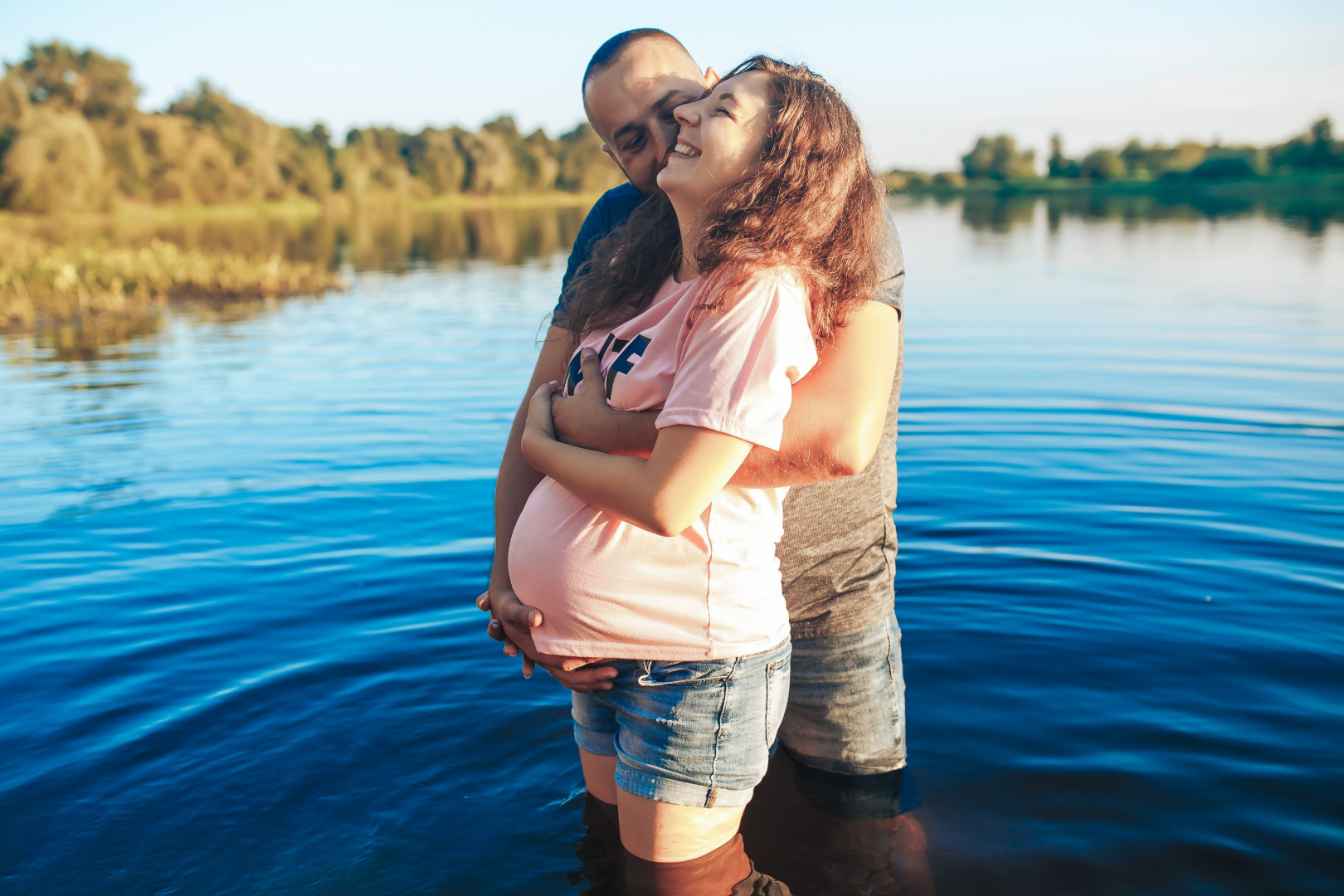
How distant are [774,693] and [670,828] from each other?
1.21 feet

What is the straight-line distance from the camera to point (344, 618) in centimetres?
520

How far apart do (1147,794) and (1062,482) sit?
13.0ft

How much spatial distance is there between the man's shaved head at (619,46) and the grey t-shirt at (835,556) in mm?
1280

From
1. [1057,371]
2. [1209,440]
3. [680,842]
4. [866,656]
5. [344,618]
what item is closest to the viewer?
[680,842]

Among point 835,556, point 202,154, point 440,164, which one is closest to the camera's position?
point 835,556

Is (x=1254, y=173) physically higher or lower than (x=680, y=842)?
higher

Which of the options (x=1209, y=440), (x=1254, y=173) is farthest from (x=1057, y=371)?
(x=1254, y=173)

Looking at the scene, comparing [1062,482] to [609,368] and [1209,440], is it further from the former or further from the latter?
[609,368]

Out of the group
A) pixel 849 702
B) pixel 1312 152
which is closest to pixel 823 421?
pixel 849 702

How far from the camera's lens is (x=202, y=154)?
76.9m

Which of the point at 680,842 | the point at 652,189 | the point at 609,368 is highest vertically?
the point at 652,189

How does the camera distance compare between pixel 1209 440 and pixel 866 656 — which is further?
pixel 1209 440

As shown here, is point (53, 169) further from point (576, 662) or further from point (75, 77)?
point (576, 662)

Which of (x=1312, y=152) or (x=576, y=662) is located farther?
(x=1312, y=152)
